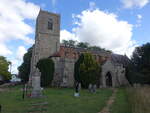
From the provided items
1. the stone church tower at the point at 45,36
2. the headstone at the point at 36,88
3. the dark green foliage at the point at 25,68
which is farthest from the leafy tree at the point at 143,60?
the dark green foliage at the point at 25,68

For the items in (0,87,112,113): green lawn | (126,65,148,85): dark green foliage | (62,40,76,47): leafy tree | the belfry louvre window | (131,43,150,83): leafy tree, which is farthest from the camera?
(62,40,76,47): leafy tree

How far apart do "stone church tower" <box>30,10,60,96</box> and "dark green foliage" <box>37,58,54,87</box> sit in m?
2.62

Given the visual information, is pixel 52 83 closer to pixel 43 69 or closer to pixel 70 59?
pixel 43 69

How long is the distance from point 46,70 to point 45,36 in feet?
25.8

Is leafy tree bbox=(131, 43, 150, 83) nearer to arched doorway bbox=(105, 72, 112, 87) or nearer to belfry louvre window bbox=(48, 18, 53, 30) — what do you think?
arched doorway bbox=(105, 72, 112, 87)

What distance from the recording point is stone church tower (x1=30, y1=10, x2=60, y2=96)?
3238 cm

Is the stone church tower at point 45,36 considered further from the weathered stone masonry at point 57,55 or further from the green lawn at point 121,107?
the green lawn at point 121,107

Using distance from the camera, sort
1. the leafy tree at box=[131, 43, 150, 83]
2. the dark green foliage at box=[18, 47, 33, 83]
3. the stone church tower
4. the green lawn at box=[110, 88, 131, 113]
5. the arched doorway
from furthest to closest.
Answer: the dark green foliage at box=[18, 47, 33, 83]
the arched doorway
the stone church tower
the leafy tree at box=[131, 43, 150, 83]
the green lawn at box=[110, 88, 131, 113]

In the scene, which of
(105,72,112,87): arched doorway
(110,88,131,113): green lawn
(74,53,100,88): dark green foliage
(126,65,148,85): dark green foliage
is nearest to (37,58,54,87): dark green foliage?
(74,53,100,88): dark green foliage

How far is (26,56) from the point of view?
44938mm

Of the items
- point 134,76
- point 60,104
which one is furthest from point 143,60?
point 60,104

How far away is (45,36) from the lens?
33188 mm

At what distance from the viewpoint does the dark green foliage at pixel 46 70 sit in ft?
95.8

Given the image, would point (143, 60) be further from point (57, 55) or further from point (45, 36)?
point (45, 36)
